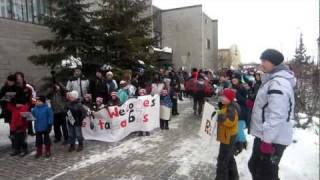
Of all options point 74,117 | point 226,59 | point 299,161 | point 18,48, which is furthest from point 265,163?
point 226,59

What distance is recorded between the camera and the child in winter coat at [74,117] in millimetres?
8516

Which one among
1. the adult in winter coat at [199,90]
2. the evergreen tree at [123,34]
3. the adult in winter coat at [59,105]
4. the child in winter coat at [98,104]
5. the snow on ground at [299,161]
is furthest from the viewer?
the evergreen tree at [123,34]

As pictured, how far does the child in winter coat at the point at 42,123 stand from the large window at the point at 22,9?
31.2 ft

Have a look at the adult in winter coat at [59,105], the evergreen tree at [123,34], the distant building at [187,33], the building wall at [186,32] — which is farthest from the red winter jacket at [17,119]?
the building wall at [186,32]

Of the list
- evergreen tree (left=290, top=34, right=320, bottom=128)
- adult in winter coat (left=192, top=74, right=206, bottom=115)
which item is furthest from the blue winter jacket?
adult in winter coat (left=192, top=74, right=206, bottom=115)

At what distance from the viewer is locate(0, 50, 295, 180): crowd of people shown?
13.7 ft

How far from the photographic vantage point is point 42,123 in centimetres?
802

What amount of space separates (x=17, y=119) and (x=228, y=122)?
518 cm

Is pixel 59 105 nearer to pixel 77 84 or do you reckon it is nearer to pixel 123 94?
pixel 77 84

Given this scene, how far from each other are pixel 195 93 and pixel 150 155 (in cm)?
573

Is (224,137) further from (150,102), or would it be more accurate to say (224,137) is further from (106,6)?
(106,6)

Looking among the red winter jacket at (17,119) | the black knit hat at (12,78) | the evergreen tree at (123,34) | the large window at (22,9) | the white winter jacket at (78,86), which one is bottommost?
the red winter jacket at (17,119)

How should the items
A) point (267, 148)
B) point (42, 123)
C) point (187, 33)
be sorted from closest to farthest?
point (267, 148) → point (42, 123) → point (187, 33)

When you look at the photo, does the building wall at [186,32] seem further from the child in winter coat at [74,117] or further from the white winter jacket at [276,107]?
the white winter jacket at [276,107]
